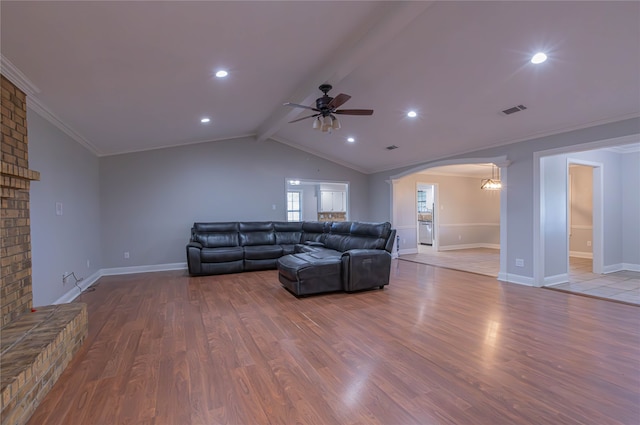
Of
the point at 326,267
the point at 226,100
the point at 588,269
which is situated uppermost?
the point at 226,100

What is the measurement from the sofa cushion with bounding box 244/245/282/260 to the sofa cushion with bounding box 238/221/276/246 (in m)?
0.35

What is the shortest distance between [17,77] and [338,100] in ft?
9.88

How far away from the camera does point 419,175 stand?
8602mm

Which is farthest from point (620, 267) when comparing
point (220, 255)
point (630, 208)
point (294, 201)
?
point (294, 201)

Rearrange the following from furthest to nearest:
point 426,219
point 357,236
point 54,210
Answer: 1. point 426,219
2. point 357,236
3. point 54,210

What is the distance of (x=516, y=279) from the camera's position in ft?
16.0

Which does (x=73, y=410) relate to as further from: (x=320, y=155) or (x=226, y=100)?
(x=320, y=155)

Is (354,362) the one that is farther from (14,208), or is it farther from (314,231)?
(314,231)

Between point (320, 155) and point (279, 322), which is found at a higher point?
point (320, 155)

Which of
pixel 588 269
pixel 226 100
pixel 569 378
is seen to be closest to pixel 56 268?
pixel 226 100

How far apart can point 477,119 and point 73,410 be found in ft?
17.9

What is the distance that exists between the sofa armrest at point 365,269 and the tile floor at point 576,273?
8.07 ft

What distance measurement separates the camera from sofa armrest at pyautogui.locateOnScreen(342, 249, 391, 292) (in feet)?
14.1

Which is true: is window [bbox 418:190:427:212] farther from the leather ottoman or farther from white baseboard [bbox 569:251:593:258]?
the leather ottoman
